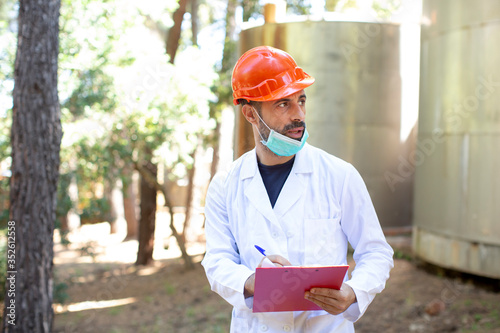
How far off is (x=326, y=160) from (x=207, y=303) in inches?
275

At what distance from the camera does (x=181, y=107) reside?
31.0 ft

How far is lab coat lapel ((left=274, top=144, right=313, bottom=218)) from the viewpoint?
7.86 feet

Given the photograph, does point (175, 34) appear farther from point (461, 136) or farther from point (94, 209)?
point (461, 136)

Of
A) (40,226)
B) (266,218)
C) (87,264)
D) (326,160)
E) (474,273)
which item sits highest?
(326,160)

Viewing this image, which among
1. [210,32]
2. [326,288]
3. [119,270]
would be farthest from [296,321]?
[210,32]

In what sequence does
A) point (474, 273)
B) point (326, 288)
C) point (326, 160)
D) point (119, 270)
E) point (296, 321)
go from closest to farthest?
point (326, 288) → point (296, 321) → point (326, 160) → point (474, 273) → point (119, 270)

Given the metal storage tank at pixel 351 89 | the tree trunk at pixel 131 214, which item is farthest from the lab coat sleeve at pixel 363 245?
the tree trunk at pixel 131 214

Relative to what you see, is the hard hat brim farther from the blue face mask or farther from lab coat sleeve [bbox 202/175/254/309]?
lab coat sleeve [bbox 202/175/254/309]

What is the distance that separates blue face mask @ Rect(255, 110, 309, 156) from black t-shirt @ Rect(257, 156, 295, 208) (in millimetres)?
120

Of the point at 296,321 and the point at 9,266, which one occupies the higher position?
the point at 296,321

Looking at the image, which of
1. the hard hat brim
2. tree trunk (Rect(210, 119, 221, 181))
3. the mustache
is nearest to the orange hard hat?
the hard hat brim

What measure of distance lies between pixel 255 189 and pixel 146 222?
36.9 feet

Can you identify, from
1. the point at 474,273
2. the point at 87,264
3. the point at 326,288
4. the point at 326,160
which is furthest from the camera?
the point at 87,264

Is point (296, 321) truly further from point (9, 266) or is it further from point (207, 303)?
point (207, 303)
